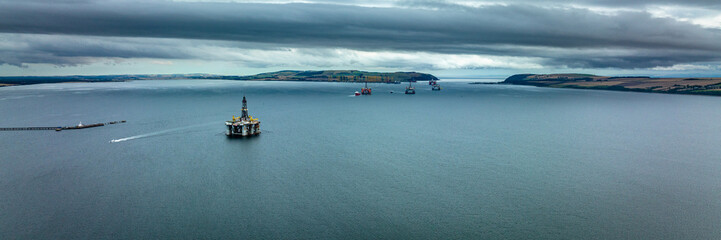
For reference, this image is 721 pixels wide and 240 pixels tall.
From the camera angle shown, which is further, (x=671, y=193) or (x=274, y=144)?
(x=274, y=144)

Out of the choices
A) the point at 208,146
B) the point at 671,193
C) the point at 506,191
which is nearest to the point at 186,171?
the point at 208,146

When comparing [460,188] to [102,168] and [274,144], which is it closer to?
[274,144]

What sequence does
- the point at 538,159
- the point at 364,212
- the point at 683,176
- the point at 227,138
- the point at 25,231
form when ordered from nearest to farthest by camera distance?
the point at 25,231 → the point at 364,212 → the point at 683,176 → the point at 538,159 → the point at 227,138

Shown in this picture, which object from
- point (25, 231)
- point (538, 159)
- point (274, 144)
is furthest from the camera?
point (274, 144)

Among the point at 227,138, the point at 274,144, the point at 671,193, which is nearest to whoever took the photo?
the point at 671,193

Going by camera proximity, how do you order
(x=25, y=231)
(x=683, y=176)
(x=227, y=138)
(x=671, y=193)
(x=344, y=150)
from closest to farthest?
(x=25, y=231) → (x=671, y=193) → (x=683, y=176) → (x=344, y=150) → (x=227, y=138)

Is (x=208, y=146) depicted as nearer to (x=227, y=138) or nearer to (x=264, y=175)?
(x=227, y=138)

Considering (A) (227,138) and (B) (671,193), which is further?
(A) (227,138)

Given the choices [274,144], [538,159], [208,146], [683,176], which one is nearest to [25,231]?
[208,146]
